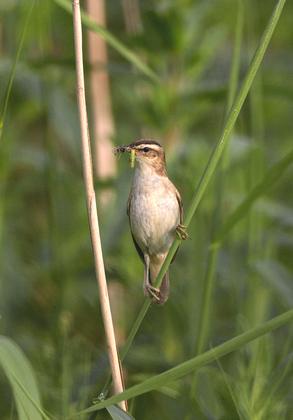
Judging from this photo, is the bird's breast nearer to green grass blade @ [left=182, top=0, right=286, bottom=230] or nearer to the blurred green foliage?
the blurred green foliage

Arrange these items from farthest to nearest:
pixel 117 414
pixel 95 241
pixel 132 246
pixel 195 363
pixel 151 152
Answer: pixel 132 246, pixel 151 152, pixel 95 241, pixel 117 414, pixel 195 363

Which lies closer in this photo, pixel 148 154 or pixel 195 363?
pixel 195 363

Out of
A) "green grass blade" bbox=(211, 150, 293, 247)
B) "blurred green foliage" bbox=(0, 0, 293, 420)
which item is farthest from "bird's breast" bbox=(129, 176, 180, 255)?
"green grass blade" bbox=(211, 150, 293, 247)

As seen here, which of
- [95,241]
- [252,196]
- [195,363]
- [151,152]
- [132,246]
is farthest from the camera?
[132,246]

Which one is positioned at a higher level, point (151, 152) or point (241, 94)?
point (241, 94)

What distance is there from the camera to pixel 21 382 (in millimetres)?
1668

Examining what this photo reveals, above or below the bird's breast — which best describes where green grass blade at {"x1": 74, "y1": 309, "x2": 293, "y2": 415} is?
below

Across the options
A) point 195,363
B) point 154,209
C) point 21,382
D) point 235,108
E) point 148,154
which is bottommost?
Answer: point 21,382

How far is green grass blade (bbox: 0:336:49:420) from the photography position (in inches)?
65.4

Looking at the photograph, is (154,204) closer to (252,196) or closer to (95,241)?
(252,196)

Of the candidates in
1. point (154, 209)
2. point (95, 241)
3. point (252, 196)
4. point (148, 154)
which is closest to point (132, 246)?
point (154, 209)

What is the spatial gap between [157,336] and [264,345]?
1.40 meters

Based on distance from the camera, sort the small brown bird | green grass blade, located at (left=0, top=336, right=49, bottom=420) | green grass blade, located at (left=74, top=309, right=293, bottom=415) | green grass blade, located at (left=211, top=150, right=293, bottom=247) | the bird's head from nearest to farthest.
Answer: green grass blade, located at (left=74, top=309, right=293, bottom=415) < green grass blade, located at (left=0, top=336, right=49, bottom=420) < green grass blade, located at (left=211, top=150, right=293, bottom=247) < the bird's head < the small brown bird

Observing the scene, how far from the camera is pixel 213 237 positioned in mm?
2191
